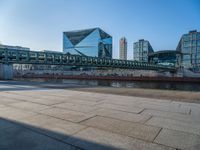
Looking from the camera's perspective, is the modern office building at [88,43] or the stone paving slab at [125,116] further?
the modern office building at [88,43]

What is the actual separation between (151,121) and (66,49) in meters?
146

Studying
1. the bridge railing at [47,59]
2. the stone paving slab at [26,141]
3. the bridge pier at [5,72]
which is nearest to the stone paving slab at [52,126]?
the stone paving slab at [26,141]

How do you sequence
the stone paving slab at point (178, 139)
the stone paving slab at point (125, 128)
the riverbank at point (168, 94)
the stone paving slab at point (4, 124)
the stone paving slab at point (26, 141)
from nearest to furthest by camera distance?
the stone paving slab at point (26, 141) < the stone paving slab at point (178, 139) < the stone paving slab at point (125, 128) < the stone paving slab at point (4, 124) < the riverbank at point (168, 94)

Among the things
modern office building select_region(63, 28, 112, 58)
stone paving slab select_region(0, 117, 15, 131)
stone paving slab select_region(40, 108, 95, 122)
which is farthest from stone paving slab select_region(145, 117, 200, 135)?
modern office building select_region(63, 28, 112, 58)

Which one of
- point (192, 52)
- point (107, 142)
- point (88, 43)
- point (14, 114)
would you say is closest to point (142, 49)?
point (192, 52)

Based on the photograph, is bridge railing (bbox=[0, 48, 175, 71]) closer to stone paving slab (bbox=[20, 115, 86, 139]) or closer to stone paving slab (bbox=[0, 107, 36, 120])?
stone paving slab (bbox=[0, 107, 36, 120])

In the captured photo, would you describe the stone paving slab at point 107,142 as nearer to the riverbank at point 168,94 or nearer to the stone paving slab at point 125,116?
the stone paving slab at point 125,116

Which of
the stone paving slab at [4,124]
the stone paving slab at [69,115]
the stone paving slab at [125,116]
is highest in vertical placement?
the stone paving slab at [4,124]

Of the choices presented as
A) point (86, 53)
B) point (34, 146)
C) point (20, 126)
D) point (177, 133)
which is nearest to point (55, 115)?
point (20, 126)

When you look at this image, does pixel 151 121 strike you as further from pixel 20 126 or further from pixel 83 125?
pixel 20 126

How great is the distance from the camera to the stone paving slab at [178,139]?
3.16 m

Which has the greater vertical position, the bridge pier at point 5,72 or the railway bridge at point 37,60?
the railway bridge at point 37,60

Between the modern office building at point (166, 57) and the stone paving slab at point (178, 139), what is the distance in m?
124

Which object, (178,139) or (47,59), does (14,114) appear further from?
(47,59)
